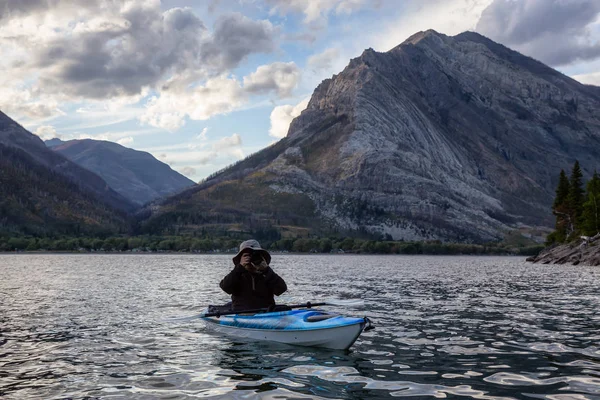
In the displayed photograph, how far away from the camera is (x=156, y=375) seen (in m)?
19.5

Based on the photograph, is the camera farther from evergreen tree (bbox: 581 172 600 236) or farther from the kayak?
evergreen tree (bbox: 581 172 600 236)

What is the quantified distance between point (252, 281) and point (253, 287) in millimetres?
350

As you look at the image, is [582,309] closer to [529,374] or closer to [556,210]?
[529,374]

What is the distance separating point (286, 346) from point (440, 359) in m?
7.03

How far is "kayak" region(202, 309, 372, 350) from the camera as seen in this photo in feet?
74.1

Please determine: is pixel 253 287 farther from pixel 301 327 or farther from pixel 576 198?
pixel 576 198

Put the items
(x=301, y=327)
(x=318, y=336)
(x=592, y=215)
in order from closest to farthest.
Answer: (x=318, y=336) → (x=301, y=327) → (x=592, y=215)

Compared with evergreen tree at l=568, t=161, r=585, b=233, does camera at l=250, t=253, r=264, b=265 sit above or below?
below

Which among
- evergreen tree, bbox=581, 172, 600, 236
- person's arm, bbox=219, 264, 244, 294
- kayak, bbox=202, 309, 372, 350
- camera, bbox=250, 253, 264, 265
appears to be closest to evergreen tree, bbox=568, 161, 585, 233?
evergreen tree, bbox=581, 172, 600, 236

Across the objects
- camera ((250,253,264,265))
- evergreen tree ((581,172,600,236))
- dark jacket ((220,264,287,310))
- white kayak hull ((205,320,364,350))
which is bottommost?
white kayak hull ((205,320,364,350))

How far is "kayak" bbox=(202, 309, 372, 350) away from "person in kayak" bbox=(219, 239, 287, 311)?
83 cm

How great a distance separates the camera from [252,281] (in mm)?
26453

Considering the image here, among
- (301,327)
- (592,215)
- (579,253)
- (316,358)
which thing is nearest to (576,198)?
(592,215)

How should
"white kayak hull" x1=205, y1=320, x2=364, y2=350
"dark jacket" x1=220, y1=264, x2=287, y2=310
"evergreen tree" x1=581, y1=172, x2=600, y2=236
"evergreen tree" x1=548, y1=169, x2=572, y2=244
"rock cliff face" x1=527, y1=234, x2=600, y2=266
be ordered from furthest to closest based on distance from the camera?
"evergreen tree" x1=548, y1=169, x2=572, y2=244 → "evergreen tree" x1=581, y1=172, x2=600, y2=236 → "rock cliff face" x1=527, y1=234, x2=600, y2=266 → "dark jacket" x1=220, y1=264, x2=287, y2=310 → "white kayak hull" x1=205, y1=320, x2=364, y2=350
